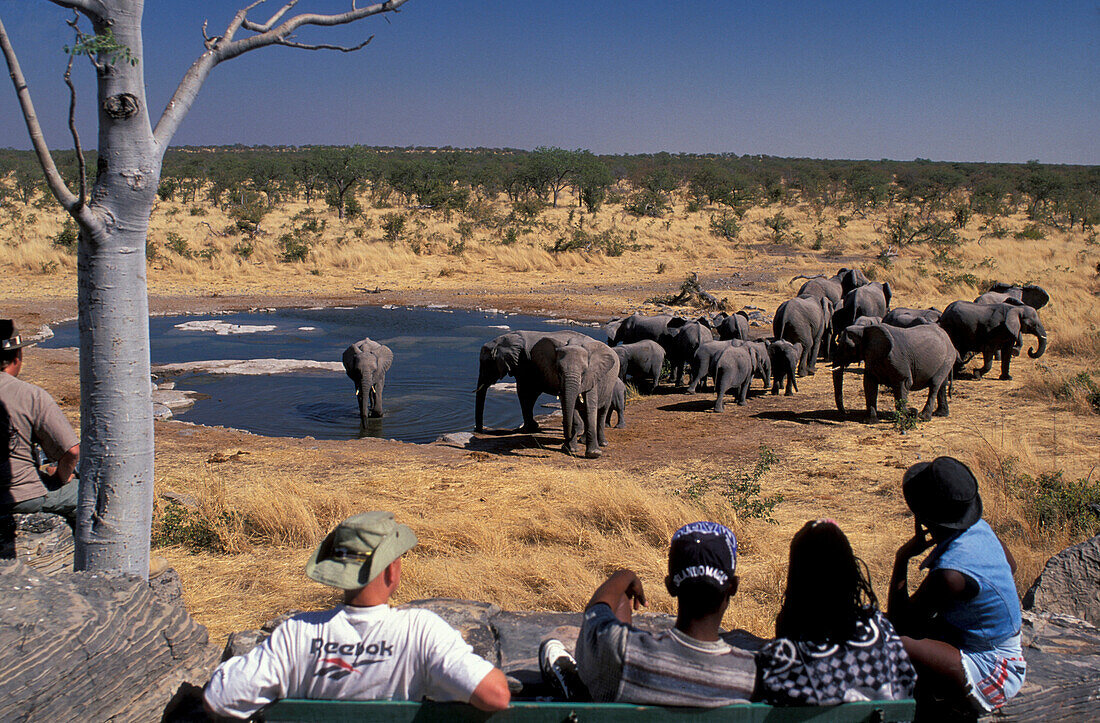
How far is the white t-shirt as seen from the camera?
2.64m

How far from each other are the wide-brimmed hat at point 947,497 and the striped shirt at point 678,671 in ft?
3.73

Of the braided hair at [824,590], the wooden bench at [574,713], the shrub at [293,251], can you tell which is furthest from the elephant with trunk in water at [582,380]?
the shrub at [293,251]

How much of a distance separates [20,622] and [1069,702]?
13.7 ft

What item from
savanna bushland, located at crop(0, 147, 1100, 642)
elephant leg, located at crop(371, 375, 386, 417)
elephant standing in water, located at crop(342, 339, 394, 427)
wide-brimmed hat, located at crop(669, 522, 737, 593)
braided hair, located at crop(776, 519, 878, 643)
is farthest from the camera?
elephant leg, located at crop(371, 375, 386, 417)

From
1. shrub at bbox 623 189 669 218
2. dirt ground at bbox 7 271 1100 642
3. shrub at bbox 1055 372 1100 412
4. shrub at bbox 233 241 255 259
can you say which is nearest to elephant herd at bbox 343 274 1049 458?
dirt ground at bbox 7 271 1100 642

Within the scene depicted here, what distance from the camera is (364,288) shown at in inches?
1048

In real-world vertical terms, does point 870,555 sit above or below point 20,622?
below

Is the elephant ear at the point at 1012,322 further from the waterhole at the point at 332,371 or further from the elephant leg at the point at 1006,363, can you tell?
the waterhole at the point at 332,371

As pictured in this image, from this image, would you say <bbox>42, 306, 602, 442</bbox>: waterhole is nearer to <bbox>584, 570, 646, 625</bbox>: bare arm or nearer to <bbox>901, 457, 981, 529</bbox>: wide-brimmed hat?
<bbox>584, 570, 646, 625</bbox>: bare arm

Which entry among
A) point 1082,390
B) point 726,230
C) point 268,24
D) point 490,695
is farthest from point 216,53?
point 726,230

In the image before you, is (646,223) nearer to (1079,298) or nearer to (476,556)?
(1079,298)

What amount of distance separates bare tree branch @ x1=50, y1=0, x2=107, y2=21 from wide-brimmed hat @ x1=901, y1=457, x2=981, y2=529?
3.81m

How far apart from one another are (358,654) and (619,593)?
98 centimetres

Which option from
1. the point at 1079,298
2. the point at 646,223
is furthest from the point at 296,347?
the point at 646,223
